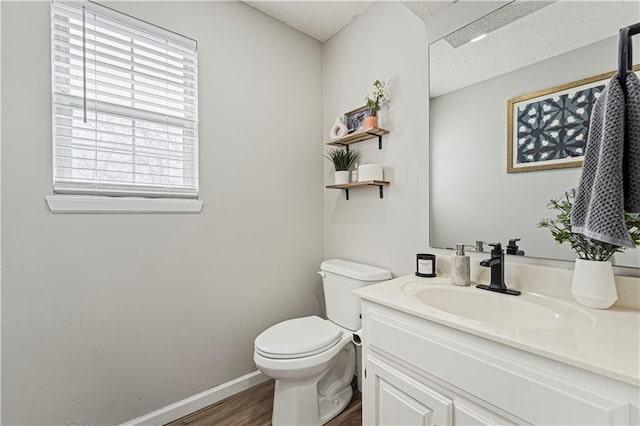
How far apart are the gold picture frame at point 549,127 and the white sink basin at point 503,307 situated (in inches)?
20.5

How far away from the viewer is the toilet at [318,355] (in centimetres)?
131

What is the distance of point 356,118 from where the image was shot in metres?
1.84

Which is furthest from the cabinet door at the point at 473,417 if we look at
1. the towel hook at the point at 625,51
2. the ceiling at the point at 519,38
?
the ceiling at the point at 519,38

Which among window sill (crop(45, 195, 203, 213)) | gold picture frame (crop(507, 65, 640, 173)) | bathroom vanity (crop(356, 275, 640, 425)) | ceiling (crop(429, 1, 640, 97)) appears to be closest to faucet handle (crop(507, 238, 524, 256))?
bathroom vanity (crop(356, 275, 640, 425))

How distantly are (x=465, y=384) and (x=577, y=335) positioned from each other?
1.03ft

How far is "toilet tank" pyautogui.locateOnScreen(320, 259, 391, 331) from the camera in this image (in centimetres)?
156

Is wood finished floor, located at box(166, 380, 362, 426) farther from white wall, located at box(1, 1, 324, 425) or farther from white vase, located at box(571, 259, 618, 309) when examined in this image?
white vase, located at box(571, 259, 618, 309)

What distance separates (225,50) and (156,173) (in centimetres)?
85

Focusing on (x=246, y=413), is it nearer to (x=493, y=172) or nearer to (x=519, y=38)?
(x=493, y=172)

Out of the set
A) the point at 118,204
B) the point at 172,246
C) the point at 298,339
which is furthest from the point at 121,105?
the point at 298,339

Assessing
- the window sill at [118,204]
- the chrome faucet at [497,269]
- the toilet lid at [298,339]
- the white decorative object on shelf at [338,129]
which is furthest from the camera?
the white decorative object on shelf at [338,129]

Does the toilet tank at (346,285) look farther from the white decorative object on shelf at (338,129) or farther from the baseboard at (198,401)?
the white decorative object on shelf at (338,129)

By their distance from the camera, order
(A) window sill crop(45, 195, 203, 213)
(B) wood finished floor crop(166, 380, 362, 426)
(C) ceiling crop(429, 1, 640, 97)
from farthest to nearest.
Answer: (B) wood finished floor crop(166, 380, 362, 426) < (A) window sill crop(45, 195, 203, 213) < (C) ceiling crop(429, 1, 640, 97)

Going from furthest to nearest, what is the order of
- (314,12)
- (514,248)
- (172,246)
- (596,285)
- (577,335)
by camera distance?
(314,12) < (172,246) < (514,248) < (596,285) < (577,335)
